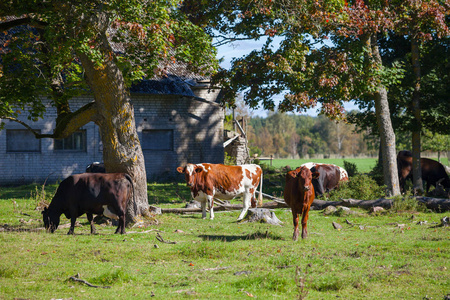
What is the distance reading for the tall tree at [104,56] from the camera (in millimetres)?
12305

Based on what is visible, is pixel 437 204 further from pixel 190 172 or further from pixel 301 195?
pixel 190 172

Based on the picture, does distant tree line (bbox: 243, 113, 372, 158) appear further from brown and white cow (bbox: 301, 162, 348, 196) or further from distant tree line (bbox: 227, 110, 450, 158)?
brown and white cow (bbox: 301, 162, 348, 196)

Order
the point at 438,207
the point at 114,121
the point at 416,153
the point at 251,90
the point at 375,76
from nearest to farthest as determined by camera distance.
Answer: the point at 114,121 → the point at 438,207 → the point at 375,76 → the point at 251,90 → the point at 416,153

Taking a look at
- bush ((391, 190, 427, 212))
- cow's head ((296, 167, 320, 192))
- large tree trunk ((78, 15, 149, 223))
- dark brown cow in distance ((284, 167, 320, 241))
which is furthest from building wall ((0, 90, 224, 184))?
cow's head ((296, 167, 320, 192))

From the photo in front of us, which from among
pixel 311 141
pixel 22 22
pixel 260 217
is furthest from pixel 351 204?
pixel 311 141

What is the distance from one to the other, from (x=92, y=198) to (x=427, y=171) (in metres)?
17.3

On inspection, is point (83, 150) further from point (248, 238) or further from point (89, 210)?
point (248, 238)

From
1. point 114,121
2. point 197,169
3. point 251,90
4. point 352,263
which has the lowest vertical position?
point 352,263

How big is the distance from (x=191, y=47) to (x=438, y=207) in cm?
898

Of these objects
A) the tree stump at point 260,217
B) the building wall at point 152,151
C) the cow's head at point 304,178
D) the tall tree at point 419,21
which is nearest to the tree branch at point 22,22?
the tree stump at point 260,217

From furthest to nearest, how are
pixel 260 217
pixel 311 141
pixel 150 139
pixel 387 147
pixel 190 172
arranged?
pixel 311 141 < pixel 150 139 < pixel 387 147 < pixel 190 172 < pixel 260 217

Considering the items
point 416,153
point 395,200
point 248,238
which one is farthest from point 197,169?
point 416,153

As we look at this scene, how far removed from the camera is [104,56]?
1299 centimetres

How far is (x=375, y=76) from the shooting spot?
20125 mm
